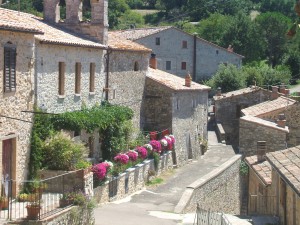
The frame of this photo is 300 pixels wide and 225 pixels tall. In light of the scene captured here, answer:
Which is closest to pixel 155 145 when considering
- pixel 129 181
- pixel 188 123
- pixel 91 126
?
pixel 129 181

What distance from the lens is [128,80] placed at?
1226 inches

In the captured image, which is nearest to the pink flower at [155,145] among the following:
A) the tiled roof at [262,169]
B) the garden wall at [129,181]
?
the garden wall at [129,181]

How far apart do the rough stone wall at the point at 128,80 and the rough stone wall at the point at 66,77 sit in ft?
4.49

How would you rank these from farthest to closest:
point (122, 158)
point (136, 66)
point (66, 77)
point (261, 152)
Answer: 1. point (136, 66)
2. point (261, 152)
3. point (122, 158)
4. point (66, 77)

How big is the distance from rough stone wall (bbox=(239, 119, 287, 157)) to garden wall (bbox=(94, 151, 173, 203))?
3.90 metres

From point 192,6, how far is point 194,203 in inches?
3822

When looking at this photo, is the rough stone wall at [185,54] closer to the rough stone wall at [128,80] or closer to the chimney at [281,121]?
the rough stone wall at [128,80]

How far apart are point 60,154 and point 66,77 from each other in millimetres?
4560

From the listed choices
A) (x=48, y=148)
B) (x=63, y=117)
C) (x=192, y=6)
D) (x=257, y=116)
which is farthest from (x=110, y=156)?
(x=192, y=6)

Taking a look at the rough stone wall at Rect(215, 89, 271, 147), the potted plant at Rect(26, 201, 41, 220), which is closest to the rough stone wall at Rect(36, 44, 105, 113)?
the potted plant at Rect(26, 201, 41, 220)

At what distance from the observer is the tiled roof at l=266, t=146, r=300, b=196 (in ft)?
48.0

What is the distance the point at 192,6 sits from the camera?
117375 mm

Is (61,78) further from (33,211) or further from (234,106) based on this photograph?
(234,106)

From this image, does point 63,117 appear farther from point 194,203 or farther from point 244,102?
point 244,102
